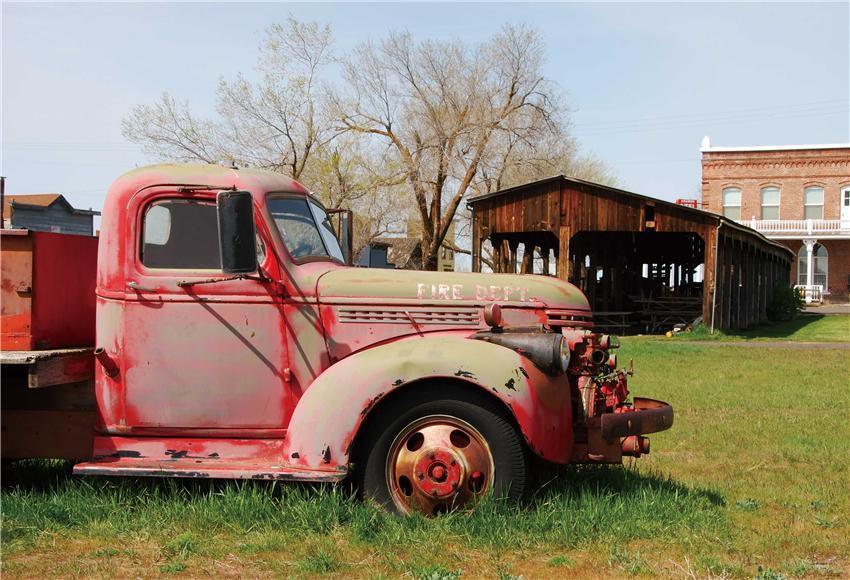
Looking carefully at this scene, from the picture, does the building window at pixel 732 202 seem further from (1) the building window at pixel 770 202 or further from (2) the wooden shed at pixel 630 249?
(2) the wooden shed at pixel 630 249

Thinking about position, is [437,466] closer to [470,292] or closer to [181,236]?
[470,292]

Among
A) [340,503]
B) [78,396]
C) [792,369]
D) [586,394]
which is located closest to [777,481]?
[586,394]

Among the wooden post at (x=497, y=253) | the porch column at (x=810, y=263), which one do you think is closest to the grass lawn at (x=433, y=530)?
the wooden post at (x=497, y=253)

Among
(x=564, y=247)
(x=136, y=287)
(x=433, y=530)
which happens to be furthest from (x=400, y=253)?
(x=433, y=530)

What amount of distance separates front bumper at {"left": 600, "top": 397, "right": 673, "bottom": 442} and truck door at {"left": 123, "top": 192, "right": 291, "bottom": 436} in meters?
2.04

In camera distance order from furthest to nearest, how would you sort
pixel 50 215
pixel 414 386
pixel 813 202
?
1. pixel 813 202
2. pixel 50 215
3. pixel 414 386

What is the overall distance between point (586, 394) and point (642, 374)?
9.99 metres

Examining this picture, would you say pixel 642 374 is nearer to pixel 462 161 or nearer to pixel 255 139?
pixel 255 139

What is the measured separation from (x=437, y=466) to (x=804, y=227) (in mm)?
46377

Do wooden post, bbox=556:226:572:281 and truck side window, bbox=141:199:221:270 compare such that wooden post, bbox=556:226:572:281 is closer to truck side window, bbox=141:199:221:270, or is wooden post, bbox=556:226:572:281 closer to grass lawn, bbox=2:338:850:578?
grass lawn, bbox=2:338:850:578

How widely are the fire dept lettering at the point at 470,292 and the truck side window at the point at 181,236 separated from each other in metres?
1.37

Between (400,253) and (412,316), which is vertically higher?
(400,253)

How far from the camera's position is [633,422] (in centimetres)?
565

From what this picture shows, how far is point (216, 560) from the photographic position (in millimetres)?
4965
